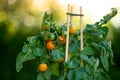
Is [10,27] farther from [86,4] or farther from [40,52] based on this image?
[40,52]

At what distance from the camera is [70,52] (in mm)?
3439

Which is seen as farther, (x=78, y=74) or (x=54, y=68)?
(x=54, y=68)

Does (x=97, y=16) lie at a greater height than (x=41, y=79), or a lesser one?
greater

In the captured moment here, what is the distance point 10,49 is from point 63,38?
7.30ft

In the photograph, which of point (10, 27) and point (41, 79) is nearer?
point (41, 79)

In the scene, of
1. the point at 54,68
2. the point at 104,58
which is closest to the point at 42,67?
the point at 54,68

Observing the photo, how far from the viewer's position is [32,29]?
5.52 meters

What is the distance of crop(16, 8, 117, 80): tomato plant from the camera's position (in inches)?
132

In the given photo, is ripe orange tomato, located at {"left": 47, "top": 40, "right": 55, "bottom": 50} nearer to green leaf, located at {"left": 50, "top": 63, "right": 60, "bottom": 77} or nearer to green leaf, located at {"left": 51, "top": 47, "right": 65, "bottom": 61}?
green leaf, located at {"left": 51, "top": 47, "right": 65, "bottom": 61}

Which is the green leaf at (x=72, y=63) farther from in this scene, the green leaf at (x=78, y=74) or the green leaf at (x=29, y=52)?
the green leaf at (x=29, y=52)

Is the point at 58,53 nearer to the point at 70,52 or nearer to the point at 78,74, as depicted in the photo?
the point at 70,52

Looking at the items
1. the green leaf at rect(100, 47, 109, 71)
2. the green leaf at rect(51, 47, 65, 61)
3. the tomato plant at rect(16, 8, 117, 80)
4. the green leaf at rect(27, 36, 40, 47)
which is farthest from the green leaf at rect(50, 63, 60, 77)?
the green leaf at rect(100, 47, 109, 71)

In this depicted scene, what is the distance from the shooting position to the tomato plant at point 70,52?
335cm

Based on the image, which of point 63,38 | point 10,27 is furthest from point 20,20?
point 63,38
